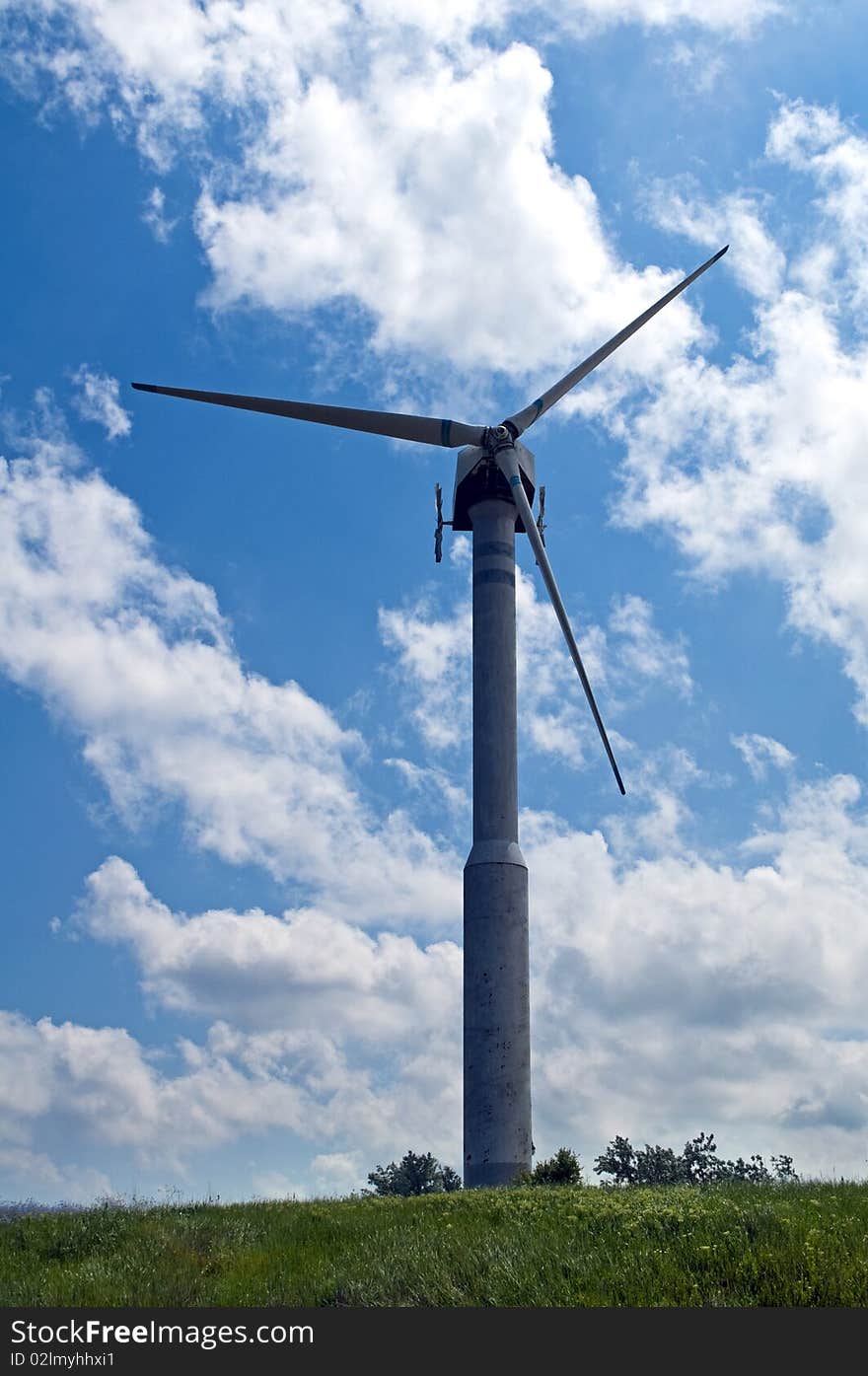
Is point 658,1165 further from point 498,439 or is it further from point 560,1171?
point 498,439

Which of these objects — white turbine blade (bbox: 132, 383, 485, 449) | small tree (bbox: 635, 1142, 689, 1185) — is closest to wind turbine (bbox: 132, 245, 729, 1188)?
white turbine blade (bbox: 132, 383, 485, 449)

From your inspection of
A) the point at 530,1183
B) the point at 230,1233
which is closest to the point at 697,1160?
the point at 530,1183

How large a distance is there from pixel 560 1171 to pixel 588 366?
31.9 metres

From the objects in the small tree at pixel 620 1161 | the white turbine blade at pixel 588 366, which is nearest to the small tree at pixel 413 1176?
the small tree at pixel 620 1161

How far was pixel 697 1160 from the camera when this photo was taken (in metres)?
51.3

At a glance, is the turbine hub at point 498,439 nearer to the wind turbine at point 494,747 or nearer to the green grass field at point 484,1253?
the wind turbine at point 494,747

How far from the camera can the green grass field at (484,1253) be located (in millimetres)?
18219

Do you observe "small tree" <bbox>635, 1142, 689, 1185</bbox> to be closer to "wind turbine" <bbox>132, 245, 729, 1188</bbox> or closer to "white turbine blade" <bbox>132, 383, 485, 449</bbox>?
"wind turbine" <bbox>132, 245, 729, 1188</bbox>

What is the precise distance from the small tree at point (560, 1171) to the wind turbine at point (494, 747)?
3.55m

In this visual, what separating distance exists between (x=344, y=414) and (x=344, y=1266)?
35776 millimetres

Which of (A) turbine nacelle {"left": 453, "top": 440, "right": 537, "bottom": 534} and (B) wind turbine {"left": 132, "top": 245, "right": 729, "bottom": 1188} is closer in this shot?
(B) wind turbine {"left": 132, "top": 245, "right": 729, "bottom": 1188}

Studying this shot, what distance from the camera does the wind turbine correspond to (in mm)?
39312

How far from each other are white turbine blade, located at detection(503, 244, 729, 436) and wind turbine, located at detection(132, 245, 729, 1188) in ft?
0.18

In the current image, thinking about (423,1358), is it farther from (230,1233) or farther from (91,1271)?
(230,1233)
